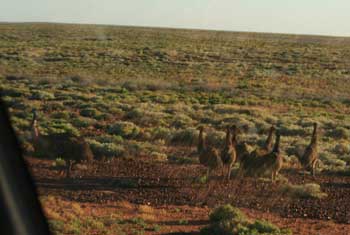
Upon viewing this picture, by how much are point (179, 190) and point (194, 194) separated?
0.99 ft

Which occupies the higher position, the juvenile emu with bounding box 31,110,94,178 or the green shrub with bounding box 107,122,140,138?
the juvenile emu with bounding box 31,110,94,178

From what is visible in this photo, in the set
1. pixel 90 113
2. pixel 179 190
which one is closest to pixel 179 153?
pixel 179 190

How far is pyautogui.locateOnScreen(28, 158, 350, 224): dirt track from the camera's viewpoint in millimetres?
9297

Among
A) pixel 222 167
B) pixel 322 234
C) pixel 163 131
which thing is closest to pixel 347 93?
pixel 163 131

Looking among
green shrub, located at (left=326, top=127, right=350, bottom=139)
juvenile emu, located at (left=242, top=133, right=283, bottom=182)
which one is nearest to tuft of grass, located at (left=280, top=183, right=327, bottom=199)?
juvenile emu, located at (left=242, top=133, right=283, bottom=182)

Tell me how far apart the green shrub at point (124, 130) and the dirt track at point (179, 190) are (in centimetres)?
404

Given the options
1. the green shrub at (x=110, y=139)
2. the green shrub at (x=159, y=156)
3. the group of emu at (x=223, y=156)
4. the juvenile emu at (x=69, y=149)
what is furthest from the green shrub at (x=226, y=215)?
the green shrub at (x=110, y=139)

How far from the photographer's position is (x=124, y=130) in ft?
51.9

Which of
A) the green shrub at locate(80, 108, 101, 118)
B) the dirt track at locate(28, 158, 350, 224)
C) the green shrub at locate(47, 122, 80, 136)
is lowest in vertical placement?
the green shrub at locate(80, 108, 101, 118)

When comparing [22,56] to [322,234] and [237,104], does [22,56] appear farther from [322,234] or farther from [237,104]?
[322,234]

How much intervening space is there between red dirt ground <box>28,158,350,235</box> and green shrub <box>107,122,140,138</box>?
4.00 meters

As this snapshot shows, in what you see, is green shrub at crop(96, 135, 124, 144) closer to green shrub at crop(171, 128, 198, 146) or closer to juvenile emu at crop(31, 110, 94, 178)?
green shrub at crop(171, 128, 198, 146)

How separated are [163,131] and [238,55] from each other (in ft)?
146

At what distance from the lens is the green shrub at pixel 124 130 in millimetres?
15585
